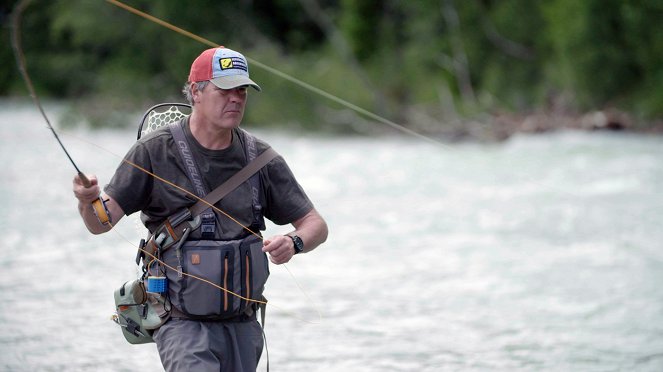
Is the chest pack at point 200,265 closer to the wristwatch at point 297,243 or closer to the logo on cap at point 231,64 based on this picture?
the wristwatch at point 297,243

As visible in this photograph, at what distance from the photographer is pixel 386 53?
108ft

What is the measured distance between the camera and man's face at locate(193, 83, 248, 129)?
3738 mm

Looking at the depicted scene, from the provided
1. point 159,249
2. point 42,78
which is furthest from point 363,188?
point 42,78

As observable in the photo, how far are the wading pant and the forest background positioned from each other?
20376 millimetres

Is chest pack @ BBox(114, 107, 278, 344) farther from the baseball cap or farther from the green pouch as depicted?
the baseball cap

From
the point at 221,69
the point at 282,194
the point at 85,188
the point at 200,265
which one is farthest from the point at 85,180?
the point at 282,194

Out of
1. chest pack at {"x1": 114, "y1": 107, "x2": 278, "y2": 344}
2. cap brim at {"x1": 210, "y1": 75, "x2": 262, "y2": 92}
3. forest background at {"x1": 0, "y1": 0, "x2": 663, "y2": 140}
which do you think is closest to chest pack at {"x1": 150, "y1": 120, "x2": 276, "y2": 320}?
chest pack at {"x1": 114, "y1": 107, "x2": 278, "y2": 344}

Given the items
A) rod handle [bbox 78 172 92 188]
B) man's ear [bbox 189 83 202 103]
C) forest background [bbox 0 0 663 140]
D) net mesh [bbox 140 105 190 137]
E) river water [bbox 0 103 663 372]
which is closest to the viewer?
rod handle [bbox 78 172 92 188]

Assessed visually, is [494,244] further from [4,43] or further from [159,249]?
[4,43]

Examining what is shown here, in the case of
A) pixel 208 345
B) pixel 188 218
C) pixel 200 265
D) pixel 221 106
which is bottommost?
pixel 208 345

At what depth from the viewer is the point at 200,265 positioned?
12.3ft

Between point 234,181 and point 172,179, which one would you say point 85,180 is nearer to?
point 172,179

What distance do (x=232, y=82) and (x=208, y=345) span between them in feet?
2.84

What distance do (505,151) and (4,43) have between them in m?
20.5
